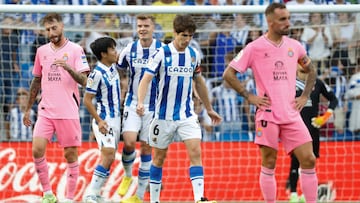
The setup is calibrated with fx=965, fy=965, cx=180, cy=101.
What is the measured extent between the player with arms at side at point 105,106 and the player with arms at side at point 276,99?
1947 millimetres

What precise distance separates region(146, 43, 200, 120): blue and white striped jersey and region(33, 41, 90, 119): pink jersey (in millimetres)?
1109

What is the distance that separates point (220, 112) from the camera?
48.7 feet

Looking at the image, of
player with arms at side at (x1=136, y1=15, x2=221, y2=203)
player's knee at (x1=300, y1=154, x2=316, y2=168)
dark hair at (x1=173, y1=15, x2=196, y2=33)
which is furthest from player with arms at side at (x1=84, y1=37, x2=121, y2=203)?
player's knee at (x1=300, y1=154, x2=316, y2=168)

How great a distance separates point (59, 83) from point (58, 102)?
0.22m

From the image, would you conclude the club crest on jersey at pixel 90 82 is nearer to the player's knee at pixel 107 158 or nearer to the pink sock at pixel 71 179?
the player's knee at pixel 107 158

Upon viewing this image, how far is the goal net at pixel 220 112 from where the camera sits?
1384 cm

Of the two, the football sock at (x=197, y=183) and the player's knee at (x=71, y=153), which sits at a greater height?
the player's knee at (x=71, y=153)

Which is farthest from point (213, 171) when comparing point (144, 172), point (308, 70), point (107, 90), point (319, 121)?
point (308, 70)

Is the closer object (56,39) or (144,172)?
(56,39)

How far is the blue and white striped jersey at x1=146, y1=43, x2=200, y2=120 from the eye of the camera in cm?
1038

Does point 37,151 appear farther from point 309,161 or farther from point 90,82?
point 309,161

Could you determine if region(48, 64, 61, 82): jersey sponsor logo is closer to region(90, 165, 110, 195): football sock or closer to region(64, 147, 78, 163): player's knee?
region(64, 147, 78, 163): player's knee

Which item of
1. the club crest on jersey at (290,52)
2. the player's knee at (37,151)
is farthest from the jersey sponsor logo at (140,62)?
the club crest on jersey at (290,52)

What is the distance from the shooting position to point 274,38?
9.83 metres
